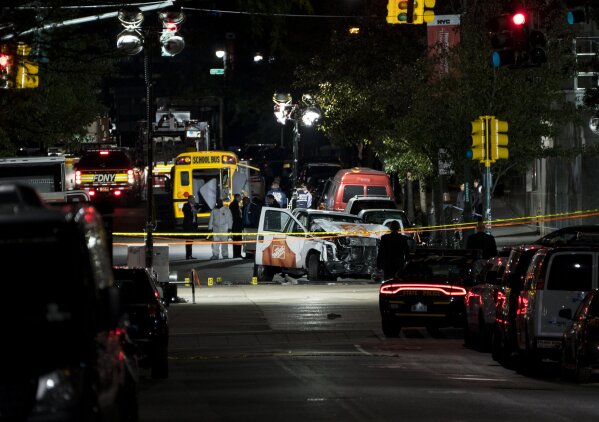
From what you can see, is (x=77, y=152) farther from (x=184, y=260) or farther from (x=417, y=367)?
(x=417, y=367)

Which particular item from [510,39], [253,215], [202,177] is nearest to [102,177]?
[202,177]

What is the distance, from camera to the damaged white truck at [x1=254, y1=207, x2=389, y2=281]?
35.4m

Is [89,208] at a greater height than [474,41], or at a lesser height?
lesser

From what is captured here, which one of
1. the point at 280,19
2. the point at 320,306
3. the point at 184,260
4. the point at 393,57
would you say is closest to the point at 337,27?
the point at 393,57

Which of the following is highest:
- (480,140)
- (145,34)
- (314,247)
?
(145,34)

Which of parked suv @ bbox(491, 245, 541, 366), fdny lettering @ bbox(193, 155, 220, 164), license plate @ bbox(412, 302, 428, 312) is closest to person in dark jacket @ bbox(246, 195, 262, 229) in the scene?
fdny lettering @ bbox(193, 155, 220, 164)

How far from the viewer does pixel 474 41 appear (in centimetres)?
3925

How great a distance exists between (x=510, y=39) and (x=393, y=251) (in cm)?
516

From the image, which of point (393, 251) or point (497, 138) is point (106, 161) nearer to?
point (497, 138)

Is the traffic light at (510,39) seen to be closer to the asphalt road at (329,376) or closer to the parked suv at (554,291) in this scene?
the asphalt road at (329,376)

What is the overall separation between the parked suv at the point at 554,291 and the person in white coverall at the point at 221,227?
2320cm

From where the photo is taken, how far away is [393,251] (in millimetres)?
28703

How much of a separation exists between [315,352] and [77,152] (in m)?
43.5

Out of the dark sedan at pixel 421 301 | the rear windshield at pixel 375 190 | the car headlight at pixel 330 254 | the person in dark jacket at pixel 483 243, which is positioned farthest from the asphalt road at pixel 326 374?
the rear windshield at pixel 375 190
